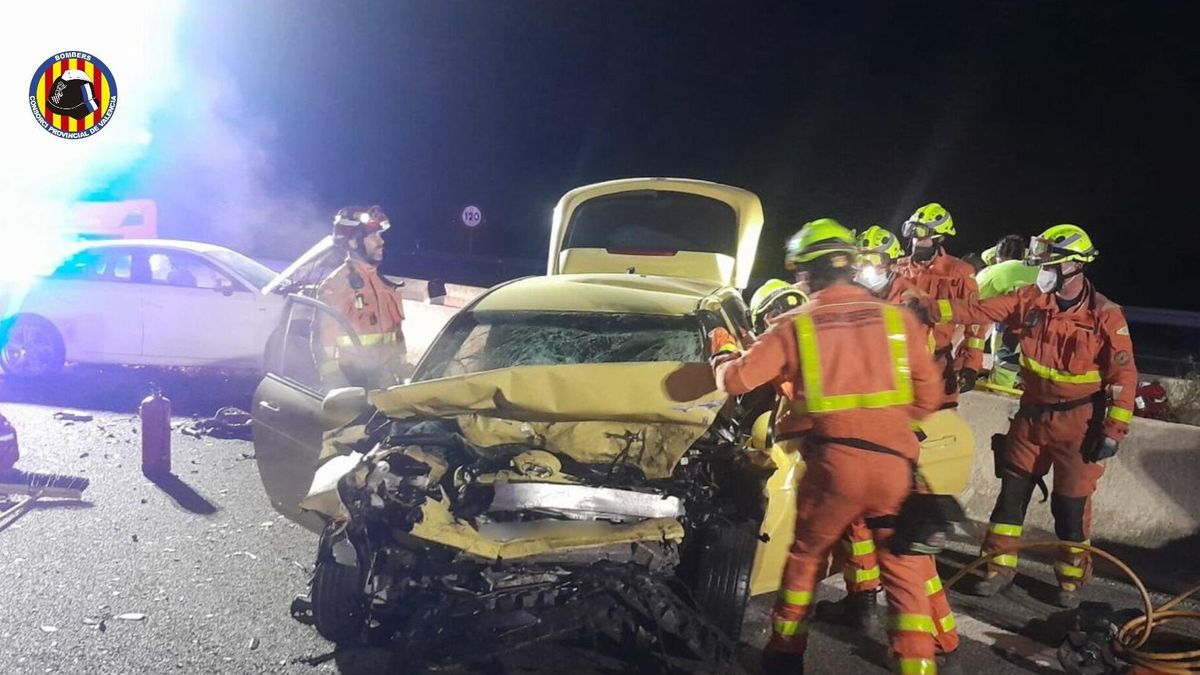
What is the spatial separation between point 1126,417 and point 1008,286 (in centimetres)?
266

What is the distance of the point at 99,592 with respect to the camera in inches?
176

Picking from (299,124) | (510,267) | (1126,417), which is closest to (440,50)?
(299,124)

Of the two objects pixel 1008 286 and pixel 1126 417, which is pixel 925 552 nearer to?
pixel 1126 417

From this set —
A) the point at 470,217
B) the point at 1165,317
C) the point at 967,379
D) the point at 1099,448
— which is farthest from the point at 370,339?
the point at 1165,317

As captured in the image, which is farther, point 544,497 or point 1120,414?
point 1120,414

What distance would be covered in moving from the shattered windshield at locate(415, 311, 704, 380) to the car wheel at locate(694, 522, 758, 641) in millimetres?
1098

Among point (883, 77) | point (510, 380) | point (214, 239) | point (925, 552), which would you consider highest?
point (883, 77)

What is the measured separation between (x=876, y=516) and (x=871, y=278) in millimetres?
2154

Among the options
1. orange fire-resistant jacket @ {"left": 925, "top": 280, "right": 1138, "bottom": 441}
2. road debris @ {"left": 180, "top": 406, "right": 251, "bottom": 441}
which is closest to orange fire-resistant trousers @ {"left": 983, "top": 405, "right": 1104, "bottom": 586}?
orange fire-resistant jacket @ {"left": 925, "top": 280, "right": 1138, "bottom": 441}

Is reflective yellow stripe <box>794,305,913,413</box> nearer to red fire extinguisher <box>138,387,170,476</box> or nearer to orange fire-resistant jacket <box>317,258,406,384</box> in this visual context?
orange fire-resistant jacket <box>317,258,406,384</box>

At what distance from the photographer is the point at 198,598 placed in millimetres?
4453

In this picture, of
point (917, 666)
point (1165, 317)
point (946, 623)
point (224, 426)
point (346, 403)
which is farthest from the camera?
point (1165, 317)

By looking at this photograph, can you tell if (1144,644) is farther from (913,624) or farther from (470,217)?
(470,217)

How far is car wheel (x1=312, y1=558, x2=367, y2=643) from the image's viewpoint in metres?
3.81
